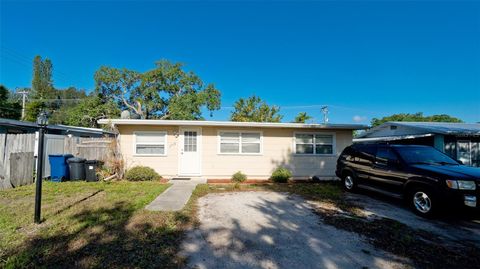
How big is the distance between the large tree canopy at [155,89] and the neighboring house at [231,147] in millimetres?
16806

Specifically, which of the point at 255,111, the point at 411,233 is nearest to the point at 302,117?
the point at 255,111

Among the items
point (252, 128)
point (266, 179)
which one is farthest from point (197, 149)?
point (266, 179)

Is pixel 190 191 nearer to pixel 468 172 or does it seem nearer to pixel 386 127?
pixel 468 172

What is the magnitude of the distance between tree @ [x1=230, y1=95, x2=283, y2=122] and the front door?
17221 millimetres

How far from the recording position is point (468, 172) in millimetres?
5172

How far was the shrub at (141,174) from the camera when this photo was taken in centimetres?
970

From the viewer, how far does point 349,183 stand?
8.01 metres

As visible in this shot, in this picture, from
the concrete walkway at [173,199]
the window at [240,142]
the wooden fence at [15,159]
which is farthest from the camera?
the window at [240,142]

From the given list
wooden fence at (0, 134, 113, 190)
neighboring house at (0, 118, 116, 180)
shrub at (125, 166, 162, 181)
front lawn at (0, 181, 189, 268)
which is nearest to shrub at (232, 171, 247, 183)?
shrub at (125, 166, 162, 181)

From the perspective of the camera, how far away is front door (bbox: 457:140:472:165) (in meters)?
12.2

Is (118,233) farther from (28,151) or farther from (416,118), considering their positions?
(416,118)

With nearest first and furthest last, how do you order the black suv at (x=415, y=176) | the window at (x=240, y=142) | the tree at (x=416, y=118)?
the black suv at (x=415, y=176)
the window at (x=240, y=142)
the tree at (x=416, y=118)

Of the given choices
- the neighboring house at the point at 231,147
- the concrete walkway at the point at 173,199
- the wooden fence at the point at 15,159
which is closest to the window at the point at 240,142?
the neighboring house at the point at 231,147

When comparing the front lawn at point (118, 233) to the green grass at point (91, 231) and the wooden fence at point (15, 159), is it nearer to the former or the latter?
the green grass at point (91, 231)
